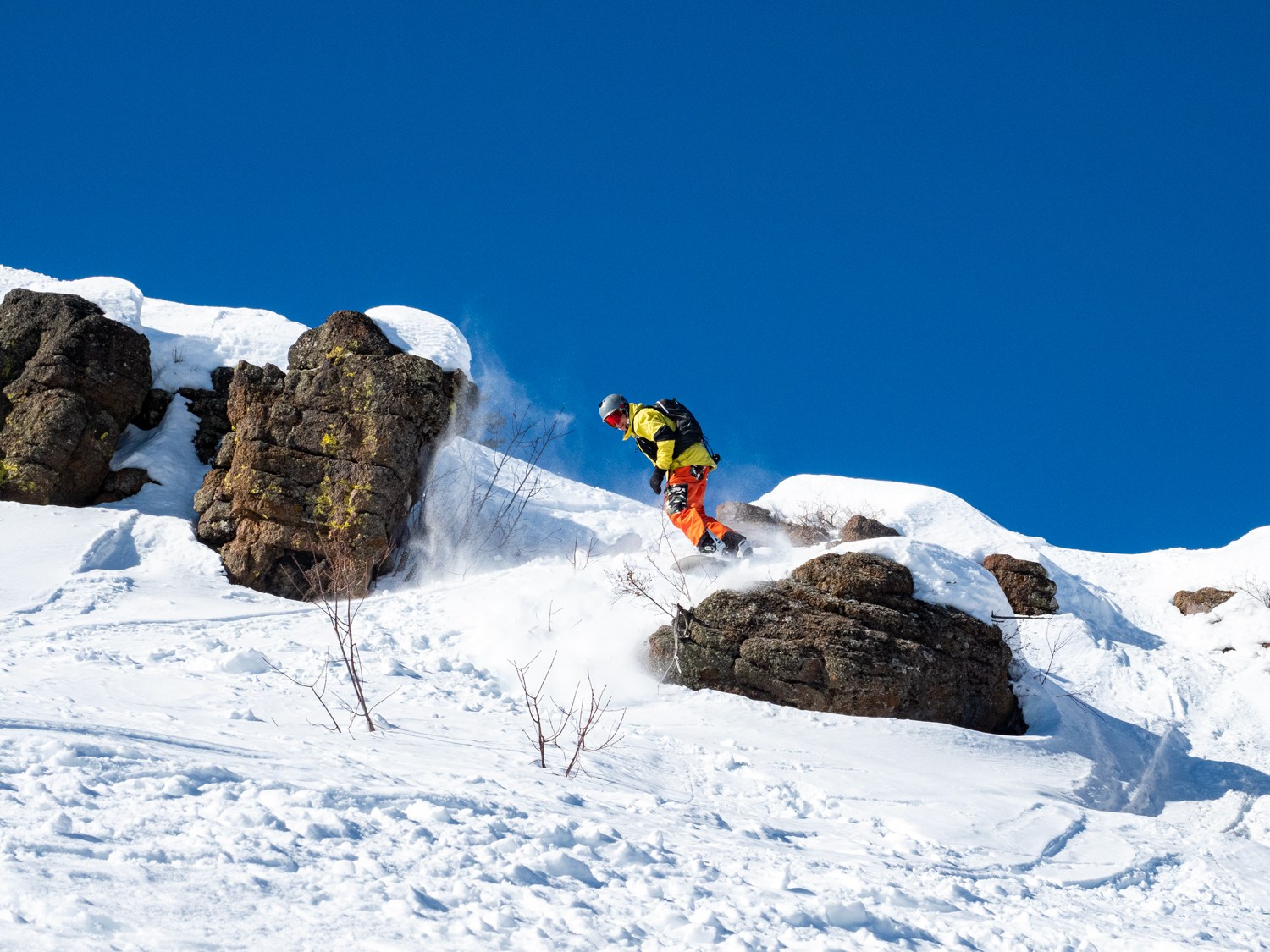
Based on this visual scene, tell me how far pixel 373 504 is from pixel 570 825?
8.28 metres

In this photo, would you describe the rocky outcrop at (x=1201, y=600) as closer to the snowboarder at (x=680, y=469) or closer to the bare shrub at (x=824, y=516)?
the bare shrub at (x=824, y=516)

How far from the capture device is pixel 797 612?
8.15 metres

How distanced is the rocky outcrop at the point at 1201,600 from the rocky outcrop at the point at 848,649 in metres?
8.50

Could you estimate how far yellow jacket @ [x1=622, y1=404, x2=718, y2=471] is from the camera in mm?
9594

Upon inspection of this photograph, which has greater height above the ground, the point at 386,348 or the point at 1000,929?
the point at 386,348

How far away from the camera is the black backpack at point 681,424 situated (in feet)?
31.7

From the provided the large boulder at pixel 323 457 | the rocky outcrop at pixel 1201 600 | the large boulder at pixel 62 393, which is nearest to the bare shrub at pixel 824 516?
the rocky outcrop at pixel 1201 600

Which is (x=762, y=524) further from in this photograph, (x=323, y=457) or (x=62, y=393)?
(x=62, y=393)

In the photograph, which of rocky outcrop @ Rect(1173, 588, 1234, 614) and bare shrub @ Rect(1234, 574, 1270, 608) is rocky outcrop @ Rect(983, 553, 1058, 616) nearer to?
rocky outcrop @ Rect(1173, 588, 1234, 614)

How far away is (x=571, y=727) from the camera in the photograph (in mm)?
6059

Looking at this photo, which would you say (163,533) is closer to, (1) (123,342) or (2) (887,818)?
(1) (123,342)

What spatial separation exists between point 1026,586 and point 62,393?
1342 cm

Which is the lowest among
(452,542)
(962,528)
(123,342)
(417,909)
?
(417,909)

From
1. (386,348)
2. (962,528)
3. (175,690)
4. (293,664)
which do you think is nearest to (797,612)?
(293,664)
